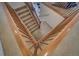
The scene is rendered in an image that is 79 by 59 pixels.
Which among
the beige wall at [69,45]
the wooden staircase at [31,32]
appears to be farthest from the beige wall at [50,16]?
the beige wall at [69,45]

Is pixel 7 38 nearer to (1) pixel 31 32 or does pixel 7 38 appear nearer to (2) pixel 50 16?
(1) pixel 31 32

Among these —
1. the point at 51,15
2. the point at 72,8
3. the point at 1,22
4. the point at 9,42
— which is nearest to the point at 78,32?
the point at 72,8

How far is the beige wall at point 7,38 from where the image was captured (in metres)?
1.04

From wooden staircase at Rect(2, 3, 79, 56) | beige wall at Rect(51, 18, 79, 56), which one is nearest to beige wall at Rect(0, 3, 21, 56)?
wooden staircase at Rect(2, 3, 79, 56)

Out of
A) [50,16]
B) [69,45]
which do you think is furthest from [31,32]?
[69,45]

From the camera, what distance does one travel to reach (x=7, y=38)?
1198 millimetres

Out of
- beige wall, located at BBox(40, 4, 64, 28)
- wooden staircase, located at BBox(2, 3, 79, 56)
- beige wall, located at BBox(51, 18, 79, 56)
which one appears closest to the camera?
wooden staircase, located at BBox(2, 3, 79, 56)

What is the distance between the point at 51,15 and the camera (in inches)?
59.6

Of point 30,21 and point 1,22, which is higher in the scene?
point 1,22

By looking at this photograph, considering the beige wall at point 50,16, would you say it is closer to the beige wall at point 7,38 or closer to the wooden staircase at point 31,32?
the wooden staircase at point 31,32

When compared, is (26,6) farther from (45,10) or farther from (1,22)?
(1,22)

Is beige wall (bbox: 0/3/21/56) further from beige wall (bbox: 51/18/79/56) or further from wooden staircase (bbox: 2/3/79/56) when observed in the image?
beige wall (bbox: 51/18/79/56)

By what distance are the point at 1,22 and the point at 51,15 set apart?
16.8 inches

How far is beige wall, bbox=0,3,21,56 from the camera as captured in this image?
1038 millimetres
